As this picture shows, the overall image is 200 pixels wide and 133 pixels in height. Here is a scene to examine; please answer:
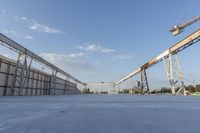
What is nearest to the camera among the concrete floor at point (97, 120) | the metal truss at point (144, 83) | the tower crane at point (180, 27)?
the concrete floor at point (97, 120)

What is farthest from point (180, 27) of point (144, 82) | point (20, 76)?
point (20, 76)

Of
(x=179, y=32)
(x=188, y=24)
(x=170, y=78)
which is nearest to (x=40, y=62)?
(x=170, y=78)

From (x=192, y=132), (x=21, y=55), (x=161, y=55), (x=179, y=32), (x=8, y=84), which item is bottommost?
(x=192, y=132)

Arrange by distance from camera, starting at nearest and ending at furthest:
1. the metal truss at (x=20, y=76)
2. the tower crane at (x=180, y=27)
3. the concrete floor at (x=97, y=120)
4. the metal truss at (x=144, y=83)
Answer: the concrete floor at (x=97, y=120) < the metal truss at (x=20, y=76) < the tower crane at (x=180, y=27) < the metal truss at (x=144, y=83)

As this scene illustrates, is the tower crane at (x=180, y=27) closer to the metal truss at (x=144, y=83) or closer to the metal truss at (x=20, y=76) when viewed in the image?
the metal truss at (x=144, y=83)

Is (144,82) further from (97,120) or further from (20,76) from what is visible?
(97,120)

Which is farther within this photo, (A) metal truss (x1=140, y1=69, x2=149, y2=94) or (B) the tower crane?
(A) metal truss (x1=140, y1=69, x2=149, y2=94)

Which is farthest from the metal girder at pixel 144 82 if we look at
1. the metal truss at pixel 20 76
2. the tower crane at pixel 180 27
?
the metal truss at pixel 20 76

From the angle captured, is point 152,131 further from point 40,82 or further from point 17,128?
point 40,82

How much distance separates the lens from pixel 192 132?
2059mm

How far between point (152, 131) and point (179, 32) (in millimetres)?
30468

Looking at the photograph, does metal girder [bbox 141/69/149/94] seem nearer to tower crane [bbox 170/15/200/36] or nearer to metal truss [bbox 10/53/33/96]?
tower crane [bbox 170/15/200/36]

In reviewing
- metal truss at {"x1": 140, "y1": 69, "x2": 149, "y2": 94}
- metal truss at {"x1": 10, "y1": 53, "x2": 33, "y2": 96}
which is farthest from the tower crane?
metal truss at {"x1": 10, "y1": 53, "x2": 33, "y2": 96}

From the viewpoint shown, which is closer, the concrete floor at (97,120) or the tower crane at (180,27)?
the concrete floor at (97,120)
